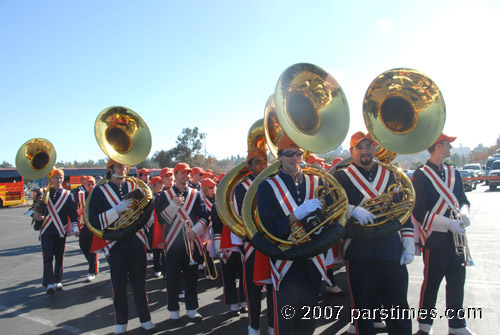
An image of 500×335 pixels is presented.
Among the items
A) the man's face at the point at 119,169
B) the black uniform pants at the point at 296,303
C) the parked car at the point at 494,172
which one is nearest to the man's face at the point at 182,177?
the man's face at the point at 119,169

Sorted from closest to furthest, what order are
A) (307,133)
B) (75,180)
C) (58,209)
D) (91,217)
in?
(307,133), (91,217), (58,209), (75,180)

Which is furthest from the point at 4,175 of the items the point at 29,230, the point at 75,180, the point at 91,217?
the point at 91,217

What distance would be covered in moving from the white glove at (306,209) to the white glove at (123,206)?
2.38 metres

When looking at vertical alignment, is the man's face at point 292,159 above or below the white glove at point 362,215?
above

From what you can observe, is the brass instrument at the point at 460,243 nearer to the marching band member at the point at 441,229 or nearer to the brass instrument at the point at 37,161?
the marching band member at the point at 441,229

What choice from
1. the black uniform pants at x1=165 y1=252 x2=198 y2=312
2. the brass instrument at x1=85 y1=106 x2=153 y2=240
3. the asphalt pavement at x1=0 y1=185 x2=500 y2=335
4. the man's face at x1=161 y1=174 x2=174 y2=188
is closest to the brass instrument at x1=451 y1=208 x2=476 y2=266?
the asphalt pavement at x1=0 y1=185 x2=500 y2=335

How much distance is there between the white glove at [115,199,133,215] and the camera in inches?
167

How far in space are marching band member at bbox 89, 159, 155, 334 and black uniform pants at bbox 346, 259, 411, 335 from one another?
8.73 feet

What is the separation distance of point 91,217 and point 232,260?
2.04 metres

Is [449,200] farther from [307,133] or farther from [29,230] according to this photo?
[29,230]

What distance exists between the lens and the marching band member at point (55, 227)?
20.7 ft

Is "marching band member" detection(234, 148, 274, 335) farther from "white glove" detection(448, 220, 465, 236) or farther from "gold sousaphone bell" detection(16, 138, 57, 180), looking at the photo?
"gold sousaphone bell" detection(16, 138, 57, 180)

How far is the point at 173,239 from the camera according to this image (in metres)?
4.77

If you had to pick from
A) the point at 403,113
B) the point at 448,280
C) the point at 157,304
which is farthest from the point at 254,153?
the point at 157,304
